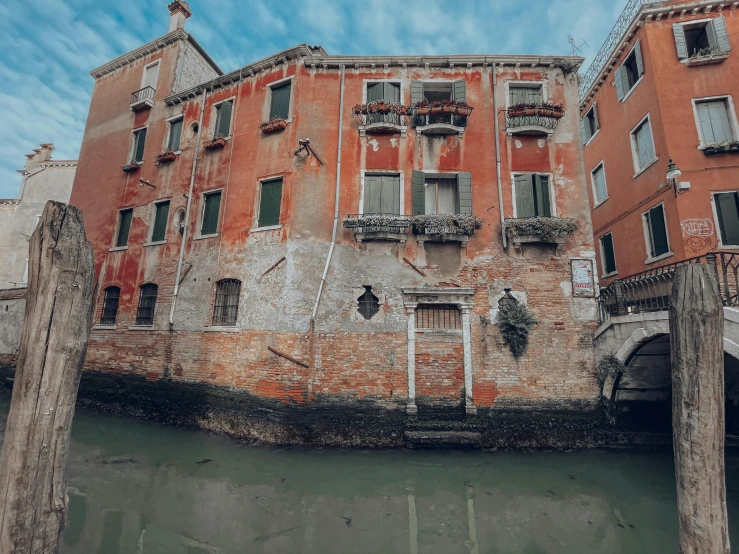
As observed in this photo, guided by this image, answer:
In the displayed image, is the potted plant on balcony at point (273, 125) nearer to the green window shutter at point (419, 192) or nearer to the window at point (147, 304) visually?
the green window shutter at point (419, 192)

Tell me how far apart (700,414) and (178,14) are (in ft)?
61.7

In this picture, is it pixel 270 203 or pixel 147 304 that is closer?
pixel 270 203

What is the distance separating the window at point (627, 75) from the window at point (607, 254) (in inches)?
176

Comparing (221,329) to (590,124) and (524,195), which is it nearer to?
(524,195)

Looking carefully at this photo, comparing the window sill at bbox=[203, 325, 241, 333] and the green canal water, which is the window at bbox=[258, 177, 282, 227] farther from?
the green canal water

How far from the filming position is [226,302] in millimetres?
10234

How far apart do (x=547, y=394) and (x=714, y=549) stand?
5623 mm

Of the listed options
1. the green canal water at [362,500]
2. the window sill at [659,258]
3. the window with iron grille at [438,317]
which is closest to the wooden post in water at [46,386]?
the green canal water at [362,500]

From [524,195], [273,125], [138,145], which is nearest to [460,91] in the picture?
[524,195]

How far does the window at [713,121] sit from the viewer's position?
9.75 meters

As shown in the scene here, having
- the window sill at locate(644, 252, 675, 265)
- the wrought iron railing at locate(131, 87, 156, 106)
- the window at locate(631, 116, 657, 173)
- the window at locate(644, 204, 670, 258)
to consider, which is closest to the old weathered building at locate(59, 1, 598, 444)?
the window sill at locate(644, 252, 675, 265)

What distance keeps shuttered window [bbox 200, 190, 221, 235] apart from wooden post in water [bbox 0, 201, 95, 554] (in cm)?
804

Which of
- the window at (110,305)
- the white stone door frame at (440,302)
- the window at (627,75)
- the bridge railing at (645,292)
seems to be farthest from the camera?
the window at (110,305)

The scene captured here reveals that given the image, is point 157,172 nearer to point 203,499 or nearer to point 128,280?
point 128,280
